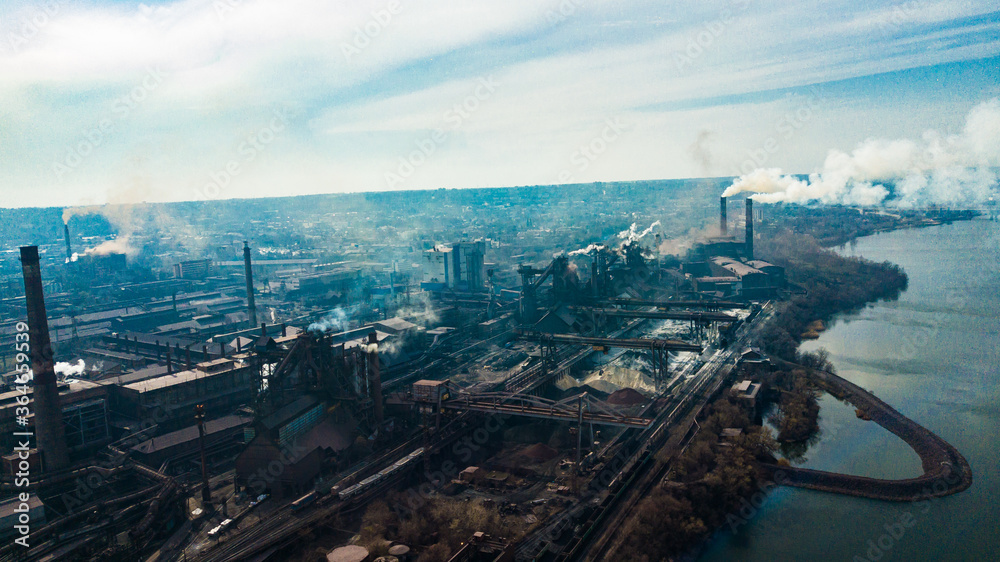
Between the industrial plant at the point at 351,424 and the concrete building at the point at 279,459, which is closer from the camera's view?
the industrial plant at the point at 351,424

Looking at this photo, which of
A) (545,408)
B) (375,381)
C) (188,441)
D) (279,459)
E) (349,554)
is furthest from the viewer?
(375,381)

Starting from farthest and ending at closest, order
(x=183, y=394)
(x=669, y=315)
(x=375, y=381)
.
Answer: (x=669, y=315), (x=183, y=394), (x=375, y=381)

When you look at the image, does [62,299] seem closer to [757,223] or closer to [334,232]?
[334,232]

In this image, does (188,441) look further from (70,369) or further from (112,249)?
(112,249)

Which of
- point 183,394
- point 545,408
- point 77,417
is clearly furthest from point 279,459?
point 545,408

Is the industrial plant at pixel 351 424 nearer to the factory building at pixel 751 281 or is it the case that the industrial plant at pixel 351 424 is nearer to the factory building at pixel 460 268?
the factory building at pixel 751 281

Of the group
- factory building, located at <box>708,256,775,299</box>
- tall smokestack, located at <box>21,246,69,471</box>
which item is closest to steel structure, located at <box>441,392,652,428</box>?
tall smokestack, located at <box>21,246,69,471</box>

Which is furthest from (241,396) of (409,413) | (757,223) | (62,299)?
(757,223)

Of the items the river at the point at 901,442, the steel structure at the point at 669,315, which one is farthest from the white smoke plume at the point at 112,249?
the river at the point at 901,442

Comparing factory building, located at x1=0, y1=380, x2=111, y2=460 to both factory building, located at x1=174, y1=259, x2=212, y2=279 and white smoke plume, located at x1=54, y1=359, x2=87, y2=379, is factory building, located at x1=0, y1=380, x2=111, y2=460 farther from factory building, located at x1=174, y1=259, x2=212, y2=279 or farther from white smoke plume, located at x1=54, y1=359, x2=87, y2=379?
factory building, located at x1=174, y1=259, x2=212, y2=279
